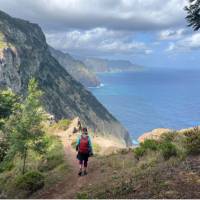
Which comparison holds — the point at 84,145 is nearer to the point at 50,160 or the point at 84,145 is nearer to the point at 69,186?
the point at 69,186

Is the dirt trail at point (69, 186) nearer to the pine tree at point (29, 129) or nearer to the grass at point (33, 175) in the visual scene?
the grass at point (33, 175)

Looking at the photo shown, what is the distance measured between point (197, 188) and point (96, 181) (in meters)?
6.15

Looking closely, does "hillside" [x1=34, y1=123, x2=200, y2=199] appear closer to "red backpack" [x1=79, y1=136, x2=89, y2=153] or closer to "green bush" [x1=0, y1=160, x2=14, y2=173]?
"red backpack" [x1=79, y1=136, x2=89, y2=153]

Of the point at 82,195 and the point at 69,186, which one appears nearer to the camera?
the point at 82,195

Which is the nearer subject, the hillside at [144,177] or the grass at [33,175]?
the hillside at [144,177]

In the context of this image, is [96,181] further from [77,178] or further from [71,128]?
[71,128]

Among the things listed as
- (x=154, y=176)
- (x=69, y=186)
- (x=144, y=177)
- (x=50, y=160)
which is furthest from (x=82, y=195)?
(x=50, y=160)

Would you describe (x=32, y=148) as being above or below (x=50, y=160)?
above

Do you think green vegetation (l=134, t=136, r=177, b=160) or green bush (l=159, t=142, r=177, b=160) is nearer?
green bush (l=159, t=142, r=177, b=160)

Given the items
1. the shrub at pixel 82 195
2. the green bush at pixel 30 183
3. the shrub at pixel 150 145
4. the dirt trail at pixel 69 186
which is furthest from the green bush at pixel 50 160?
the shrub at pixel 82 195

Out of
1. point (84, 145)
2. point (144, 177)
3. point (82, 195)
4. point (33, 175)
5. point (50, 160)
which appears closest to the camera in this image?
point (144, 177)

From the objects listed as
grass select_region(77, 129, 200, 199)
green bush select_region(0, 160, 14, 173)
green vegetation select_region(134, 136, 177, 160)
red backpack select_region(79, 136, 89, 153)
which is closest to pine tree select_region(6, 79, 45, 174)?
grass select_region(77, 129, 200, 199)

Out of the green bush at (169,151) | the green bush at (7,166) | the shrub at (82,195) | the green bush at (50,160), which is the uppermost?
the green bush at (169,151)

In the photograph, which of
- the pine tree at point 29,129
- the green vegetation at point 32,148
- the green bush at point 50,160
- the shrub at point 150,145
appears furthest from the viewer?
the green bush at point 50,160
